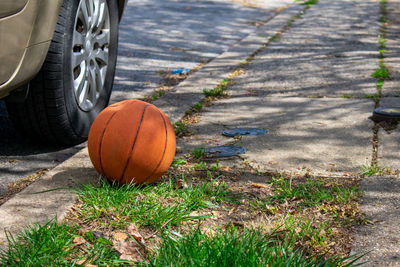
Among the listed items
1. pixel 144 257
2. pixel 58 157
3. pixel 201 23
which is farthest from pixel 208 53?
pixel 144 257

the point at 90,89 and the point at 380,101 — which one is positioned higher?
the point at 90,89

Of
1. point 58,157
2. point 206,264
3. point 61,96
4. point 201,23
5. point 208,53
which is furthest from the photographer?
point 201,23

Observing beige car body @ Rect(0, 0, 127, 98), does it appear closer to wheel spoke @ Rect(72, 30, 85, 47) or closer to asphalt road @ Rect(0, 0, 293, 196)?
wheel spoke @ Rect(72, 30, 85, 47)

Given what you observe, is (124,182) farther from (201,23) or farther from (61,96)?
(201,23)

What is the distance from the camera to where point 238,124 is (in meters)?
4.35

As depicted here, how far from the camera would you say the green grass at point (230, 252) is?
2.04 m

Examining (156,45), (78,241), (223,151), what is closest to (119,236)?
(78,241)

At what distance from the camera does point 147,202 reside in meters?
2.74

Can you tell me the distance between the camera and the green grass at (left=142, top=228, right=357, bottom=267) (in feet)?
6.68

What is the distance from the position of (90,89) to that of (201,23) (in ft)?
21.7

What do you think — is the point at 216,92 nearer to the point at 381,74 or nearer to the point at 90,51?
the point at 90,51

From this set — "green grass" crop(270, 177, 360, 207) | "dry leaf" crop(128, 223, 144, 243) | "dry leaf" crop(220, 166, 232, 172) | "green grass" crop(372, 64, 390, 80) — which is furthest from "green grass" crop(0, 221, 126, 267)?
"green grass" crop(372, 64, 390, 80)

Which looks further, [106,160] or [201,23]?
[201,23]

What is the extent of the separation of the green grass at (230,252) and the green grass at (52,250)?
0.24m
